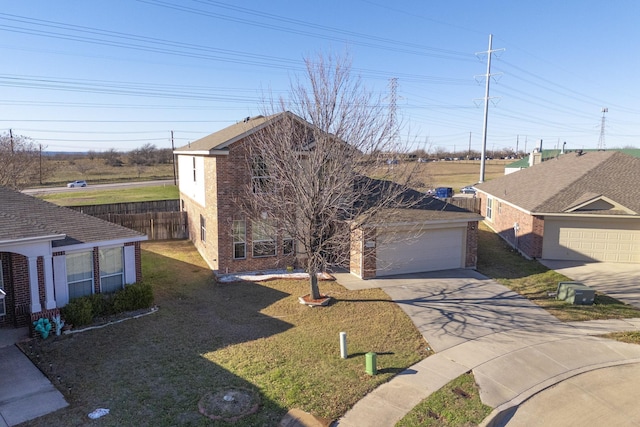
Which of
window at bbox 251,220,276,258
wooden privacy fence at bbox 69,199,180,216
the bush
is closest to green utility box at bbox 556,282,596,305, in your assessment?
window at bbox 251,220,276,258

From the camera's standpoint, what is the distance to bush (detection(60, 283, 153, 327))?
1246 centimetres

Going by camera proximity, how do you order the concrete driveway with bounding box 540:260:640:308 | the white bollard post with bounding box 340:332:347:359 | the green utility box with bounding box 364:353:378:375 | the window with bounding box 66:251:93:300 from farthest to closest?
→ the concrete driveway with bounding box 540:260:640:308 → the window with bounding box 66:251:93:300 → the white bollard post with bounding box 340:332:347:359 → the green utility box with bounding box 364:353:378:375

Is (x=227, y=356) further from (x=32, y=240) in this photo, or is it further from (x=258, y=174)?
(x=258, y=174)

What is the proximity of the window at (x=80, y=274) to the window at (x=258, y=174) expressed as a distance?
6607 millimetres

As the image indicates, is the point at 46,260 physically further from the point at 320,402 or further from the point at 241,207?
the point at 320,402

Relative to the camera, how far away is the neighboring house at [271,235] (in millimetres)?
17641

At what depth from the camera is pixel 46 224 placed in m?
13.1

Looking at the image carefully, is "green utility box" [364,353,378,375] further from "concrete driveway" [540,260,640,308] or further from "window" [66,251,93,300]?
"concrete driveway" [540,260,640,308]

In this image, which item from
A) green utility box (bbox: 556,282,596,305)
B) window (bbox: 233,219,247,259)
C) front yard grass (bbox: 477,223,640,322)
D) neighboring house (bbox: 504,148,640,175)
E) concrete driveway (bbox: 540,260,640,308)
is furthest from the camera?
neighboring house (bbox: 504,148,640,175)

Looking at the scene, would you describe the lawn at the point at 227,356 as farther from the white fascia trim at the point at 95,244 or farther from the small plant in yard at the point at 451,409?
the white fascia trim at the point at 95,244

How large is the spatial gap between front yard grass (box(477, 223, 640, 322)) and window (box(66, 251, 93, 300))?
588 inches

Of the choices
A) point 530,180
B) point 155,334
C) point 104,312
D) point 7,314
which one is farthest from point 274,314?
point 530,180

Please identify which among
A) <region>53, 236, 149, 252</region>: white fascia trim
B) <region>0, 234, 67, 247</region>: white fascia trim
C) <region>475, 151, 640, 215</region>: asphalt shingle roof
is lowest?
<region>53, 236, 149, 252</region>: white fascia trim

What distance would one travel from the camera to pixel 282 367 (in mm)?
10414
